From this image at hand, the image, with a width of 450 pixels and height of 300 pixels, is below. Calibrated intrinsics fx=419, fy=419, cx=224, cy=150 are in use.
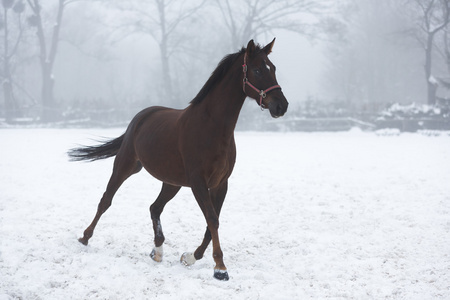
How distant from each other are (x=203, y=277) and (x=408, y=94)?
46.9m

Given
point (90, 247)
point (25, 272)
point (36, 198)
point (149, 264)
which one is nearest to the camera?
point (25, 272)

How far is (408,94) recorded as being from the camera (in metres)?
46.1

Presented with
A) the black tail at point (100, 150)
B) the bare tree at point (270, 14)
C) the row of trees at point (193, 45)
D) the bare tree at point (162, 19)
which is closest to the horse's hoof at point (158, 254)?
the black tail at point (100, 150)

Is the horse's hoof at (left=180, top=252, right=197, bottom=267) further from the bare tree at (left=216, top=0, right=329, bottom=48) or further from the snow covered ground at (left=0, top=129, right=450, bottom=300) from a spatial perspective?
the bare tree at (left=216, top=0, right=329, bottom=48)

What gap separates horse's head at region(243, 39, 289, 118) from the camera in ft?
13.6

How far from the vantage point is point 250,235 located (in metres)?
6.40

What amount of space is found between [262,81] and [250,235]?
9.54 ft

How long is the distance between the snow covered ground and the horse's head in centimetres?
190

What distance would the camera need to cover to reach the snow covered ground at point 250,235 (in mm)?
4336

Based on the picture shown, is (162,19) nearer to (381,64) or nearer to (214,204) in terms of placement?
(381,64)

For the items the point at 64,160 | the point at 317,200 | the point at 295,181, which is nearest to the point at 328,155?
the point at 295,181

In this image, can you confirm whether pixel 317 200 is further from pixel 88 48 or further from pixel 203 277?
pixel 88 48

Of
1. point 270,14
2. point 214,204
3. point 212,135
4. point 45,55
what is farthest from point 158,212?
point 45,55

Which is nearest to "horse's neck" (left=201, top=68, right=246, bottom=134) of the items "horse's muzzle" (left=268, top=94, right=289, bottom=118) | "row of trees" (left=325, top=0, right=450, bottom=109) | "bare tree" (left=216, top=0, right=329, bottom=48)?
"horse's muzzle" (left=268, top=94, right=289, bottom=118)
